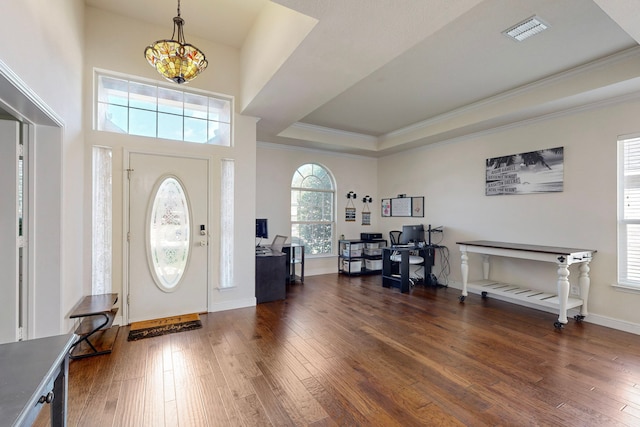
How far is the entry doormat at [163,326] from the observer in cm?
312

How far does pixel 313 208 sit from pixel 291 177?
846 millimetres

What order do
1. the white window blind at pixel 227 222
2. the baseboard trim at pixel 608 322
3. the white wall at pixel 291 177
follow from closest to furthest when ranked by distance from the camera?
the baseboard trim at pixel 608 322 → the white window blind at pixel 227 222 → the white wall at pixel 291 177

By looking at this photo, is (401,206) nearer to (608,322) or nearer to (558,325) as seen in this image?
(558,325)

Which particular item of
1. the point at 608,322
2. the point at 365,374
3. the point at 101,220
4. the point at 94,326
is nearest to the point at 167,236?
the point at 101,220

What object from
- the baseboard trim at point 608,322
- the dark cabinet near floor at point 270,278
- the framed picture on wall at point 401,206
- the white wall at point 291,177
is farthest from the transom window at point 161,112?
the baseboard trim at point 608,322

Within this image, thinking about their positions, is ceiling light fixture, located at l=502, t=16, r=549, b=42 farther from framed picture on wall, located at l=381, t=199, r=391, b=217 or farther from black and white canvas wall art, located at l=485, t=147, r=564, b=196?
framed picture on wall, located at l=381, t=199, r=391, b=217

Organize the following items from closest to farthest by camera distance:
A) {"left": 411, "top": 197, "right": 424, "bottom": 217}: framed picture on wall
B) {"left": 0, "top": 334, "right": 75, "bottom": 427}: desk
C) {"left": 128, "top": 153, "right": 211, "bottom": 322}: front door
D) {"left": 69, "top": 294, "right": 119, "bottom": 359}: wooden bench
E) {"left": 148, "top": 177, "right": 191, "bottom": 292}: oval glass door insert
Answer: {"left": 0, "top": 334, "right": 75, "bottom": 427}: desk → {"left": 69, "top": 294, "right": 119, "bottom": 359}: wooden bench → {"left": 128, "top": 153, "right": 211, "bottom": 322}: front door → {"left": 148, "top": 177, "right": 191, "bottom": 292}: oval glass door insert → {"left": 411, "top": 197, "right": 424, "bottom": 217}: framed picture on wall

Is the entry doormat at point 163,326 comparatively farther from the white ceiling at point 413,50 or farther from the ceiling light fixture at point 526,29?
the ceiling light fixture at point 526,29

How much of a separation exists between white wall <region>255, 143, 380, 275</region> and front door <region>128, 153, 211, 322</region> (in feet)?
6.16

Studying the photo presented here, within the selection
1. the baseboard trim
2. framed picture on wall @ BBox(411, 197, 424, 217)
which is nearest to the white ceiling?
framed picture on wall @ BBox(411, 197, 424, 217)

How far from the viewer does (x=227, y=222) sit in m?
3.95

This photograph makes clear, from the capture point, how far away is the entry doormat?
123 inches

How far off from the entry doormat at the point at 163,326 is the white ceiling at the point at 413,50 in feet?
9.13

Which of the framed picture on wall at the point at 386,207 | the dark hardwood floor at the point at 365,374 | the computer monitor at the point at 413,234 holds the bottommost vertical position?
the dark hardwood floor at the point at 365,374
